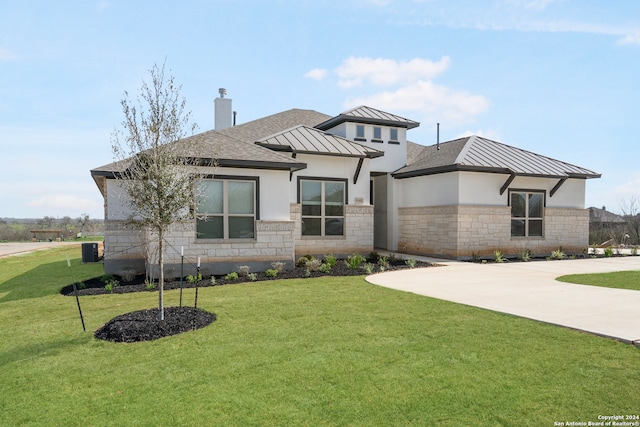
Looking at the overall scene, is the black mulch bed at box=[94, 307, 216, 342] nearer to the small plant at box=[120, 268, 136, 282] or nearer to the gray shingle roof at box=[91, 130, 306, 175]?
the small plant at box=[120, 268, 136, 282]

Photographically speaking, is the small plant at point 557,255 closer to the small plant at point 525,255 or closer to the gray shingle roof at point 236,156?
the small plant at point 525,255

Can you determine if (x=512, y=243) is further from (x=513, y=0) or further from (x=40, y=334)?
(x=40, y=334)

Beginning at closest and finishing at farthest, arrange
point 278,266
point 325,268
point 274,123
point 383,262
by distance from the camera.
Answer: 1. point 278,266
2. point 325,268
3. point 383,262
4. point 274,123

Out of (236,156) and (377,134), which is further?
(377,134)

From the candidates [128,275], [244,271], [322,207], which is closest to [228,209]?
[244,271]

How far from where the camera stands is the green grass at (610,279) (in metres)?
9.87

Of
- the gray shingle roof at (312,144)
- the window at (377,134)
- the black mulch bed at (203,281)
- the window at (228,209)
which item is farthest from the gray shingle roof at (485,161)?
the window at (228,209)

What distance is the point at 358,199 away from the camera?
649 inches

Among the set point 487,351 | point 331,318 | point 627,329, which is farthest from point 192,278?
point 627,329

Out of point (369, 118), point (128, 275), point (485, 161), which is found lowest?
point (128, 275)

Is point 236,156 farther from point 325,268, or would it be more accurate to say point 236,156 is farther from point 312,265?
point 325,268

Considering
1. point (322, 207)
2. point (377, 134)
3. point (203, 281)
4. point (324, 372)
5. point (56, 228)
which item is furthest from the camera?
point (56, 228)

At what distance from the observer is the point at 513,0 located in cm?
1020

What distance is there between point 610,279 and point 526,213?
22.3 feet
